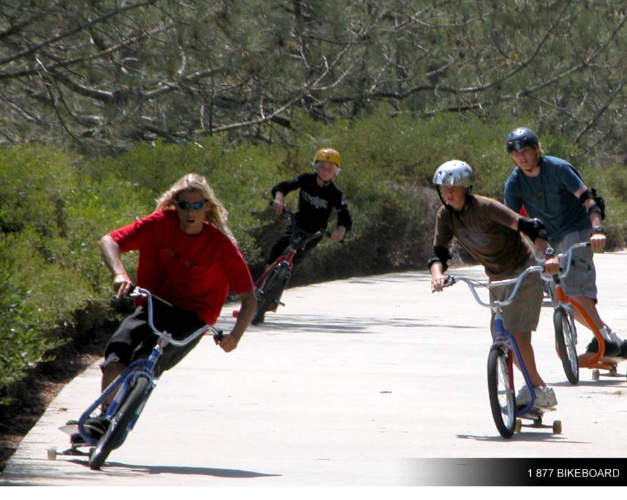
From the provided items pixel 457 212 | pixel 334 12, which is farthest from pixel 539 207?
pixel 334 12

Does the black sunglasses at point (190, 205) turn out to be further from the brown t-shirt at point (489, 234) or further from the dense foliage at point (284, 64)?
the dense foliage at point (284, 64)

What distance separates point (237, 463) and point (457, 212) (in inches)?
88.5

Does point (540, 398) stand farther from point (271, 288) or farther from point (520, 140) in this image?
point (271, 288)

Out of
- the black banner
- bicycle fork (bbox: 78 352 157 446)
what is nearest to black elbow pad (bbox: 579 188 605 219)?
the black banner

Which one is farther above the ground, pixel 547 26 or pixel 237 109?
pixel 547 26

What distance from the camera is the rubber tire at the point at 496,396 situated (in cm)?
845

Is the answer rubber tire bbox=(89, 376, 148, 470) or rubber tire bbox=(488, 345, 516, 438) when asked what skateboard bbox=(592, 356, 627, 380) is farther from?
rubber tire bbox=(89, 376, 148, 470)

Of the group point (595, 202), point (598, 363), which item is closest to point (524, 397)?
point (595, 202)

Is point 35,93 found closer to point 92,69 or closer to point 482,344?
point 92,69

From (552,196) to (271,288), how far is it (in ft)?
15.4

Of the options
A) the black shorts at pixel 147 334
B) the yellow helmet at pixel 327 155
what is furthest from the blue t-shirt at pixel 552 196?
the yellow helmet at pixel 327 155

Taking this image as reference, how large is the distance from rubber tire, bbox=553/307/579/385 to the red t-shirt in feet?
11.6

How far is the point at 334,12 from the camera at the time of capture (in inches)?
763

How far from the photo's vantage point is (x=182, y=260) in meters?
7.82
